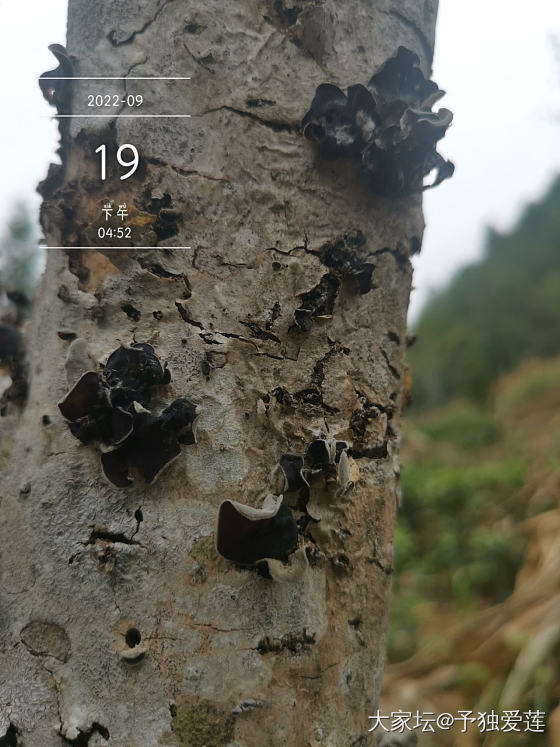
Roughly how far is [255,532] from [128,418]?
0.58ft

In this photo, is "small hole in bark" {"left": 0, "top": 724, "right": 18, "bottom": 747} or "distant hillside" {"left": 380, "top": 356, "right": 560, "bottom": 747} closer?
"small hole in bark" {"left": 0, "top": 724, "right": 18, "bottom": 747}

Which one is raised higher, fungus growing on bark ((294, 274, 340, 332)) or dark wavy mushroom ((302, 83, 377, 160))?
dark wavy mushroom ((302, 83, 377, 160))

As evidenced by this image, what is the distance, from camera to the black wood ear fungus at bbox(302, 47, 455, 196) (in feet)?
2.41

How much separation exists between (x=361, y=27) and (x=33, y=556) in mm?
764

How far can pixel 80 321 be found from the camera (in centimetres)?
72

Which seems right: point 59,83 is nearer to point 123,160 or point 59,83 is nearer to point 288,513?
point 123,160

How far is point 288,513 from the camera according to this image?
0.62m

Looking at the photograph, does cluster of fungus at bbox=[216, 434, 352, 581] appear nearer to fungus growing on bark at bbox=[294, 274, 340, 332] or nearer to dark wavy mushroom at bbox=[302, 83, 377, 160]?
fungus growing on bark at bbox=[294, 274, 340, 332]

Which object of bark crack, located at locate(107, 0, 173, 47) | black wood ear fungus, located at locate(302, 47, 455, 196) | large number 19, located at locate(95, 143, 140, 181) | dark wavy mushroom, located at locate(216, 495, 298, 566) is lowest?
dark wavy mushroom, located at locate(216, 495, 298, 566)

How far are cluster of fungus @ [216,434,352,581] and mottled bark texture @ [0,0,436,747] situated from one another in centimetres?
2

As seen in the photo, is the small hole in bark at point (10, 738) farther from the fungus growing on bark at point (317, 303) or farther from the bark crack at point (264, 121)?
the bark crack at point (264, 121)

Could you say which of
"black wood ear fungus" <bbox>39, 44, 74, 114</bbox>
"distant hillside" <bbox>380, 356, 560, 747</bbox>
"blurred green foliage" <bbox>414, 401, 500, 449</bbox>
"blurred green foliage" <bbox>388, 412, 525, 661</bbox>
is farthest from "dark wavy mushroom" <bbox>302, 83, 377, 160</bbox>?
"blurred green foliage" <bbox>414, 401, 500, 449</bbox>

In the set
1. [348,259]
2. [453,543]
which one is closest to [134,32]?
[348,259]

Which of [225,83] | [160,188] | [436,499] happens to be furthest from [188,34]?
[436,499]
